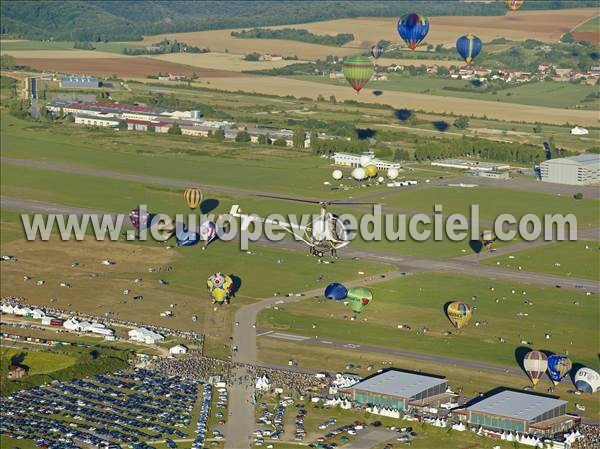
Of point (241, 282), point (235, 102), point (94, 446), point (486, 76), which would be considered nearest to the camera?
point (94, 446)

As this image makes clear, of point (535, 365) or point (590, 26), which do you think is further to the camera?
point (590, 26)

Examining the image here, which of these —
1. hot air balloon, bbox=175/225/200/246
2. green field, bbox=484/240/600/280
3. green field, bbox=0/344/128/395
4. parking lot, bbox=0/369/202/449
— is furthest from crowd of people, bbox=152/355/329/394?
green field, bbox=484/240/600/280

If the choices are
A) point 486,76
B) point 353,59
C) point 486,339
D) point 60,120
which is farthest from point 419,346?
point 486,76

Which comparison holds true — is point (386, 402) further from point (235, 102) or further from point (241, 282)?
point (235, 102)

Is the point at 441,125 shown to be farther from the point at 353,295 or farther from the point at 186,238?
the point at 353,295

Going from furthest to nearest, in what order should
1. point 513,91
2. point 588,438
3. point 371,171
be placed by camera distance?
point 513,91, point 371,171, point 588,438

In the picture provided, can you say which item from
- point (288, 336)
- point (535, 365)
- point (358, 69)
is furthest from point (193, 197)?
point (535, 365)

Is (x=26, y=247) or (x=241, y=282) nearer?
(x=241, y=282)
